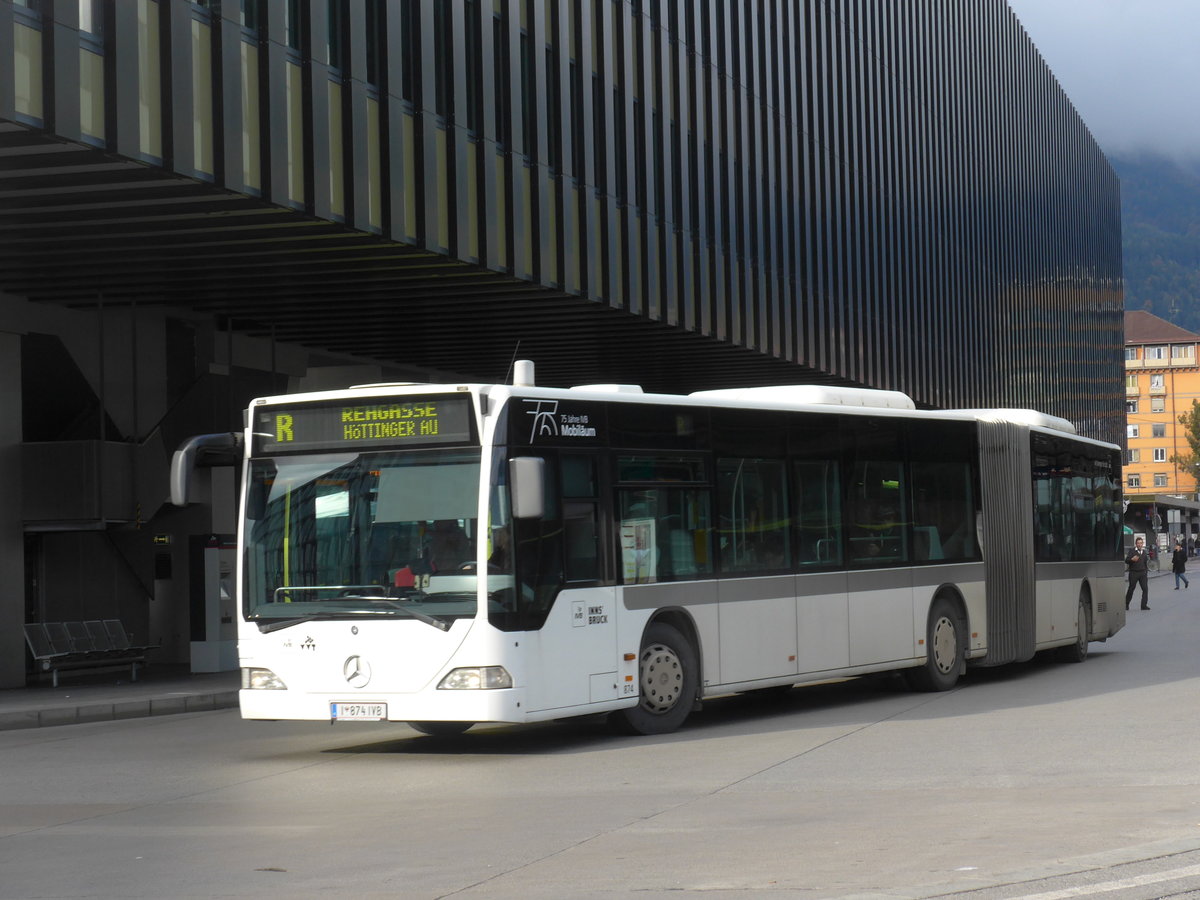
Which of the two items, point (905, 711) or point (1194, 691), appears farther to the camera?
point (1194, 691)

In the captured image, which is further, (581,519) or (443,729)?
(443,729)

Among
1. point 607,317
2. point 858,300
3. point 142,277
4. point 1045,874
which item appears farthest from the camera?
point 858,300

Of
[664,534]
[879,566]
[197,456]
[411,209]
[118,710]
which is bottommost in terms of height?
[118,710]

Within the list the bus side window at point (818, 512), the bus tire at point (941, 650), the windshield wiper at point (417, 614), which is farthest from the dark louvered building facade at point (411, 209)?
the bus tire at point (941, 650)

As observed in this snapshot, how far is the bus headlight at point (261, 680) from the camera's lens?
13023mm

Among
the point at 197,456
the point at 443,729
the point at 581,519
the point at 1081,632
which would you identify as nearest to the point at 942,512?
the point at 1081,632

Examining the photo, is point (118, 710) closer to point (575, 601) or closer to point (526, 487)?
point (575, 601)

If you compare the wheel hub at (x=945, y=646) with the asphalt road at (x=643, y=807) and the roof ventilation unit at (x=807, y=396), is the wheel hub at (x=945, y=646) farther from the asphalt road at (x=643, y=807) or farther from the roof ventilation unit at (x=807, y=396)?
the roof ventilation unit at (x=807, y=396)

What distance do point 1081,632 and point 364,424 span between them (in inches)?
488

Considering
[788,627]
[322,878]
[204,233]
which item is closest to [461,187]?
[204,233]

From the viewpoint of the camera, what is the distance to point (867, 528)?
1689 cm

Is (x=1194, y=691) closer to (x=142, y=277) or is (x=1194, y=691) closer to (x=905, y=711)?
(x=905, y=711)

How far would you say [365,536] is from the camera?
41.7 ft

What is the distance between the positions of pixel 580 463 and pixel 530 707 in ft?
6.68
